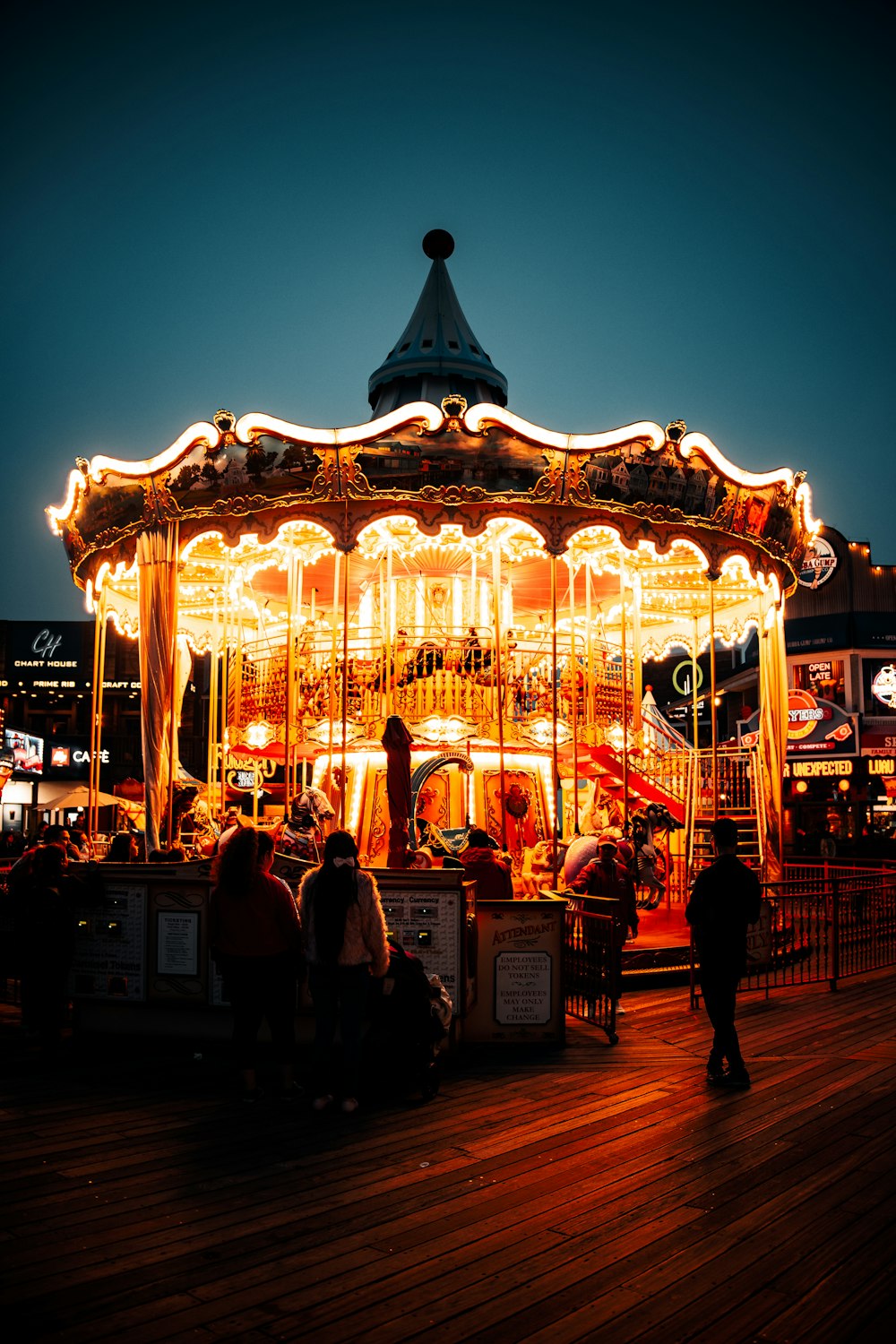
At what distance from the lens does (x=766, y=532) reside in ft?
48.3

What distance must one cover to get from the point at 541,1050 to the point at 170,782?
6.78 metres

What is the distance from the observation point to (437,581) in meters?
17.1

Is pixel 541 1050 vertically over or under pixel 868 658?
under

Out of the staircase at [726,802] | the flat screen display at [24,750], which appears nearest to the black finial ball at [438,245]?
the staircase at [726,802]

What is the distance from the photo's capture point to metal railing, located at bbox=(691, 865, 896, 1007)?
430 inches

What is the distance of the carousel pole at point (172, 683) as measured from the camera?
1303 cm

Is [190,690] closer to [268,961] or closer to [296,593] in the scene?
[296,593]

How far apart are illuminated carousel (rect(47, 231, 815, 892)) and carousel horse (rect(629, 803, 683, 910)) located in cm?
60

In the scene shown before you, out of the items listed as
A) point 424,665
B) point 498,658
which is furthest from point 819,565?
point 498,658

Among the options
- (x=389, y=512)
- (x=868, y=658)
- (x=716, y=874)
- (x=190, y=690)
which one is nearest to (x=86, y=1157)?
(x=716, y=874)

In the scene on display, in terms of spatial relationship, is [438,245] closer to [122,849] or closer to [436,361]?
[436,361]

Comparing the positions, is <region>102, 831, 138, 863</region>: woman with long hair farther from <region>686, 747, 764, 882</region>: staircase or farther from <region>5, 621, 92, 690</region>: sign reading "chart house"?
<region>5, 621, 92, 690</region>: sign reading "chart house"

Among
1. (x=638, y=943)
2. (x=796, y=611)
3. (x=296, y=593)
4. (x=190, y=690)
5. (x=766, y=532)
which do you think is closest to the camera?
(x=638, y=943)

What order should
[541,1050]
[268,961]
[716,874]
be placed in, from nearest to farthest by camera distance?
[268,961], [716,874], [541,1050]
